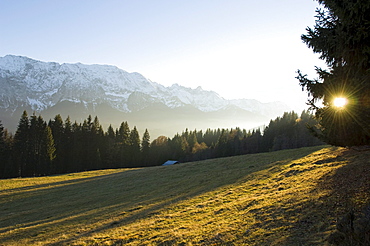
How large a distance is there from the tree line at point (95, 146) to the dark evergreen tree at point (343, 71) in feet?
142

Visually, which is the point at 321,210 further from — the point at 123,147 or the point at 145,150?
the point at 145,150

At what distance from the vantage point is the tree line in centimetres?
7281

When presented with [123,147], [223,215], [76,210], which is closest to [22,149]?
[123,147]

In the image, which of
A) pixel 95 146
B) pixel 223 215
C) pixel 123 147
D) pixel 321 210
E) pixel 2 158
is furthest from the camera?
pixel 123 147

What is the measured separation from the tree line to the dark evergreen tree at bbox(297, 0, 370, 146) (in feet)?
142

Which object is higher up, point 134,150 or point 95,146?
point 95,146

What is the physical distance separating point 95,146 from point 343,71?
88.5 metres

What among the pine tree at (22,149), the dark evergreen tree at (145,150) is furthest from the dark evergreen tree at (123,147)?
the pine tree at (22,149)

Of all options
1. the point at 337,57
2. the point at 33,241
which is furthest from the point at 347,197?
the point at 33,241

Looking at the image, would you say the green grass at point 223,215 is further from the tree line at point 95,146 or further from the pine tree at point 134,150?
the pine tree at point 134,150

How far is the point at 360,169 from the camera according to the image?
15.4 meters

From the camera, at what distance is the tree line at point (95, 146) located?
239 feet

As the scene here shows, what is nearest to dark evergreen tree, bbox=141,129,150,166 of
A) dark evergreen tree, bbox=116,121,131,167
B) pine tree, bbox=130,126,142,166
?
pine tree, bbox=130,126,142,166

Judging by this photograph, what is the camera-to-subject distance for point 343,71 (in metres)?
11.9
